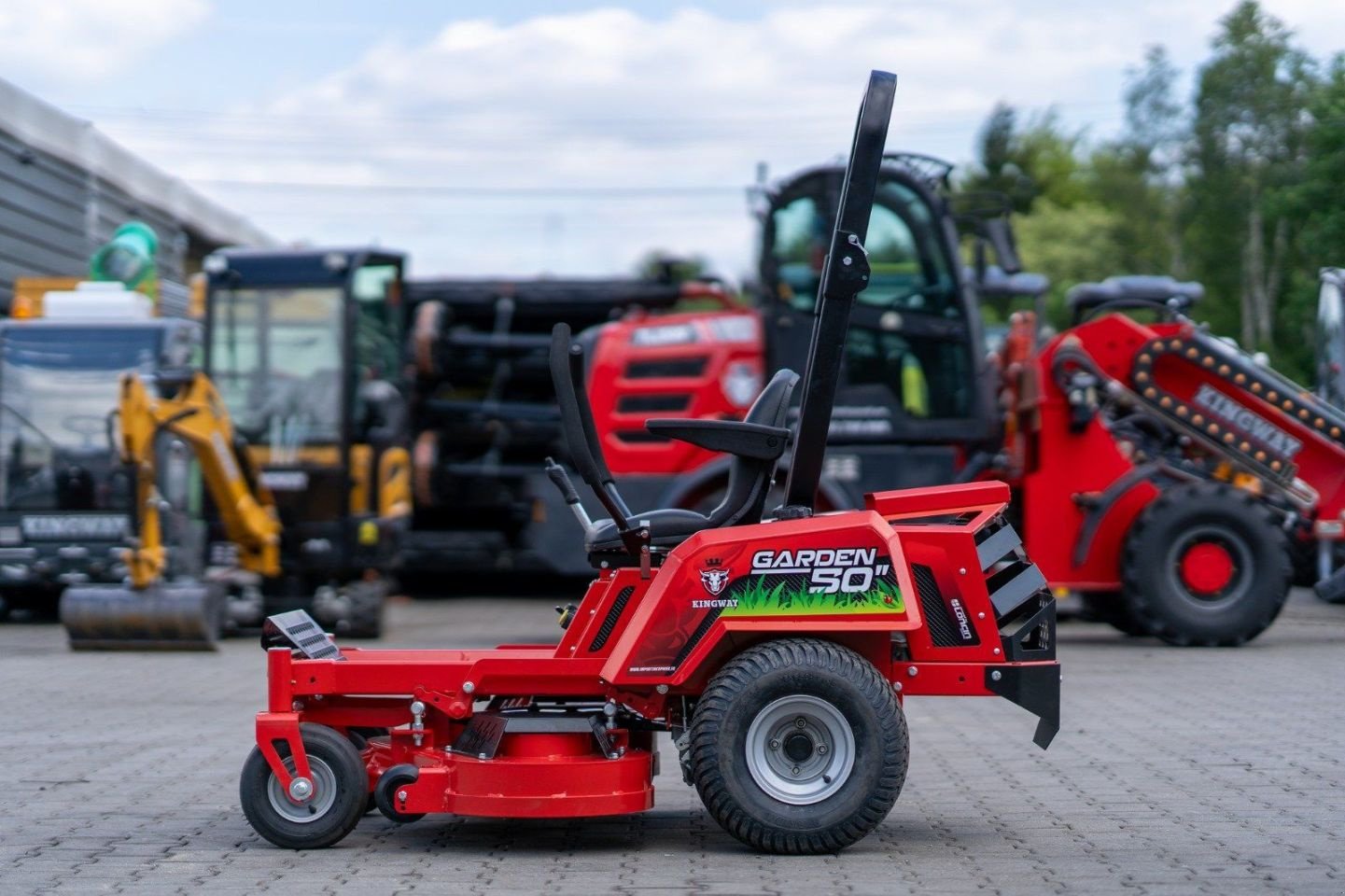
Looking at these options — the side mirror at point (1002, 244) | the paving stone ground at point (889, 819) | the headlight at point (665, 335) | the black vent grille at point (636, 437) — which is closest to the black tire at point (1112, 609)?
the paving stone ground at point (889, 819)

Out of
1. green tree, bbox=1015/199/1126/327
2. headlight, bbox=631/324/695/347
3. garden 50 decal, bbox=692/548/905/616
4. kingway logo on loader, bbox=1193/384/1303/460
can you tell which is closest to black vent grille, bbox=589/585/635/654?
garden 50 decal, bbox=692/548/905/616

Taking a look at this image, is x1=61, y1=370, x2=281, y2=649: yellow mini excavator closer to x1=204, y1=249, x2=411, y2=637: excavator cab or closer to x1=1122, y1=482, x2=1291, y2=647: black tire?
x1=204, y1=249, x2=411, y2=637: excavator cab

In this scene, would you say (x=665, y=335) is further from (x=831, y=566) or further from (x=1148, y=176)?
(x=1148, y=176)

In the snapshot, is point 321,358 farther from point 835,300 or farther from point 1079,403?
point 835,300

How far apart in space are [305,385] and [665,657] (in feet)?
37.0

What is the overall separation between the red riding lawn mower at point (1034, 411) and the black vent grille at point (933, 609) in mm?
7789

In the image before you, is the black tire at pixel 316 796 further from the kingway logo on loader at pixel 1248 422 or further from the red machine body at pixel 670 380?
the kingway logo on loader at pixel 1248 422

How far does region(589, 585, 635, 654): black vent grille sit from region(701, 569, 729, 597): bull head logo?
0.37m

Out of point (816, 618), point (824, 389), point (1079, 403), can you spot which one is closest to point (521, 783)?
point (816, 618)

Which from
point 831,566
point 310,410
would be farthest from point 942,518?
point 310,410

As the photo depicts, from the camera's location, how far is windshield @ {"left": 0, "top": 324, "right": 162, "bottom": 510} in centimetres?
1828

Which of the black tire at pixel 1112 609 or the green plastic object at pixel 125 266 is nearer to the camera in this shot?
the black tire at pixel 1112 609

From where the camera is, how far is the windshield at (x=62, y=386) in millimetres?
18281

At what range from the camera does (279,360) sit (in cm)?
1802
